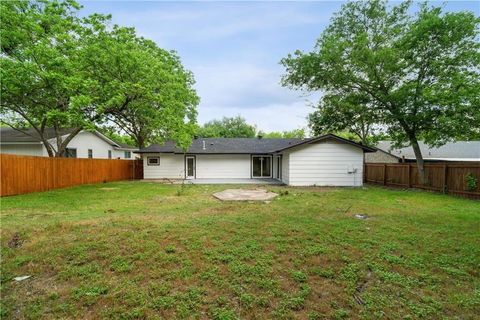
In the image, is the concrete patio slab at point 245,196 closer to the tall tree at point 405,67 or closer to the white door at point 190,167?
the tall tree at point 405,67

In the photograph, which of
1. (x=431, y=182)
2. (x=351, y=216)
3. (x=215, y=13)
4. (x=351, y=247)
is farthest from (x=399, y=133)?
(x=351, y=247)

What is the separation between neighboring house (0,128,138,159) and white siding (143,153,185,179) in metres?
5.05

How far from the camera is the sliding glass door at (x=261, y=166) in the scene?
1977 cm

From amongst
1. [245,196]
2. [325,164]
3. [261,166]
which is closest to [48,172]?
[245,196]

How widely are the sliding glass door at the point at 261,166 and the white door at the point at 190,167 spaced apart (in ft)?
14.7

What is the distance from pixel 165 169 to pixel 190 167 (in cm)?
184

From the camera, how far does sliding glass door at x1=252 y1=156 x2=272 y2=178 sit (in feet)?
64.8

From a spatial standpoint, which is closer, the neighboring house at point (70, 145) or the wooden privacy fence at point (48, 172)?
the wooden privacy fence at point (48, 172)

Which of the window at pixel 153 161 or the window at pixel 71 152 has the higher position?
the window at pixel 71 152

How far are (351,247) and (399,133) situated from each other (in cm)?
1288

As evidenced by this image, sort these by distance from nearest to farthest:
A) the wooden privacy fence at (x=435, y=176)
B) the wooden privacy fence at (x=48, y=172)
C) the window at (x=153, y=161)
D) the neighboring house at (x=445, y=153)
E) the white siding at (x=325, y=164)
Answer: the wooden privacy fence at (x=48, y=172) → the wooden privacy fence at (x=435, y=176) → the white siding at (x=325, y=164) → the window at (x=153, y=161) → the neighboring house at (x=445, y=153)

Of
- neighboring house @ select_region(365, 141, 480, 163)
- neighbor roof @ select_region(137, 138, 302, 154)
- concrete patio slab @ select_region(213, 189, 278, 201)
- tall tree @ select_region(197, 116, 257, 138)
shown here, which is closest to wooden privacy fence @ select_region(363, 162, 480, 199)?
neighbor roof @ select_region(137, 138, 302, 154)

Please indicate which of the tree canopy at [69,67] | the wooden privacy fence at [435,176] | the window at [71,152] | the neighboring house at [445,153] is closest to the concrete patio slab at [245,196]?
the tree canopy at [69,67]

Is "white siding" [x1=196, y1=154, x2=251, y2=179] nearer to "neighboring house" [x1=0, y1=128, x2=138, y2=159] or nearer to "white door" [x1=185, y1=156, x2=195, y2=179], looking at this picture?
"white door" [x1=185, y1=156, x2=195, y2=179]
